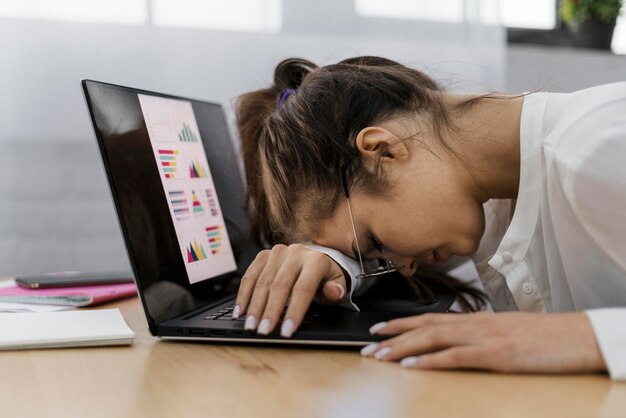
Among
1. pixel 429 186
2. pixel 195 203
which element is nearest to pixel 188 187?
pixel 195 203

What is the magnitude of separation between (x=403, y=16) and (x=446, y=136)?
88cm

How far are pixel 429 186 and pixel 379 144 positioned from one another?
0.08 meters

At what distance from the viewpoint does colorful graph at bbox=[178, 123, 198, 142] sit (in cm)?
106

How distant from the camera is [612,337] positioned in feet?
1.95

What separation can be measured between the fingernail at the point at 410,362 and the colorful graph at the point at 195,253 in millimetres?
418

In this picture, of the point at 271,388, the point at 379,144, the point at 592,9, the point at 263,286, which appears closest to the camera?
the point at 271,388

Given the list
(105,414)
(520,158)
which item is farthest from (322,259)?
(105,414)

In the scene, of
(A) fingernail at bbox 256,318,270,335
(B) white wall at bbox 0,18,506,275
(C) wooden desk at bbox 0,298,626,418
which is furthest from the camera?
(B) white wall at bbox 0,18,506,275

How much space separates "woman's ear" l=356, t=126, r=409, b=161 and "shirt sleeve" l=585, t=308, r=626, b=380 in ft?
1.17

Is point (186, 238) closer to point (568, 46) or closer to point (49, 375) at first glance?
point (49, 375)

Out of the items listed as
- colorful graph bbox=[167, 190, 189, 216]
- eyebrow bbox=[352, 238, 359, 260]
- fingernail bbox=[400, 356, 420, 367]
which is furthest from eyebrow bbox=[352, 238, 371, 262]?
fingernail bbox=[400, 356, 420, 367]

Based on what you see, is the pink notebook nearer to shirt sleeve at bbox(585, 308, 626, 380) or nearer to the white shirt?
the white shirt

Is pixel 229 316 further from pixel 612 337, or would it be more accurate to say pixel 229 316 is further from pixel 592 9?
pixel 592 9

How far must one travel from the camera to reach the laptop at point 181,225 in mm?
778
